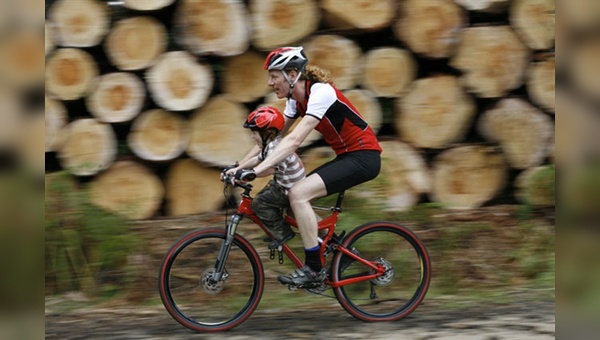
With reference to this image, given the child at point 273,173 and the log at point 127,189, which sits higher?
the child at point 273,173

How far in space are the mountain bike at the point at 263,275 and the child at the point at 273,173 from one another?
58 millimetres

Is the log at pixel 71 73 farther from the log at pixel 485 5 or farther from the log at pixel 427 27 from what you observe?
the log at pixel 485 5

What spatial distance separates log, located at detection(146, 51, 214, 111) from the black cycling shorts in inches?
58.3

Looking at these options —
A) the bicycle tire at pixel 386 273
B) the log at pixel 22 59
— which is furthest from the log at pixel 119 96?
the log at pixel 22 59

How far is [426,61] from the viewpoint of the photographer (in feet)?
21.8

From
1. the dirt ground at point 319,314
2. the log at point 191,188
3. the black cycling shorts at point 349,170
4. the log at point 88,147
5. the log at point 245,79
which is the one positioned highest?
the log at point 245,79

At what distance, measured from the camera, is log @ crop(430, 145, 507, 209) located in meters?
6.70

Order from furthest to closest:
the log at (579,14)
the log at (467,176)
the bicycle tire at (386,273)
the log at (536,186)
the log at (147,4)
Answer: the log at (536,186) → the log at (467,176) → the log at (147,4) → the bicycle tire at (386,273) → the log at (579,14)

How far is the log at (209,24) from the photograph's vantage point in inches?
251

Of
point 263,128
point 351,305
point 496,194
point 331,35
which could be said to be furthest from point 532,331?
point 331,35

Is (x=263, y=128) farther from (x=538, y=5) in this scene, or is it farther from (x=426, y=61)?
(x=538, y=5)

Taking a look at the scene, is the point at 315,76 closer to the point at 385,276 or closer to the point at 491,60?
the point at 385,276

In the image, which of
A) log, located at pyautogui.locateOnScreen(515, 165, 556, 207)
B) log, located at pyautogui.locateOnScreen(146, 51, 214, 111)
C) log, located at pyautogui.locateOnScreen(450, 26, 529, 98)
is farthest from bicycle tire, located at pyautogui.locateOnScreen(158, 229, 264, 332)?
log, located at pyautogui.locateOnScreen(515, 165, 556, 207)

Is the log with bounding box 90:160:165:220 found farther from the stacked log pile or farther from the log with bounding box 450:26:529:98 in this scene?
the log with bounding box 450:26:529:98
